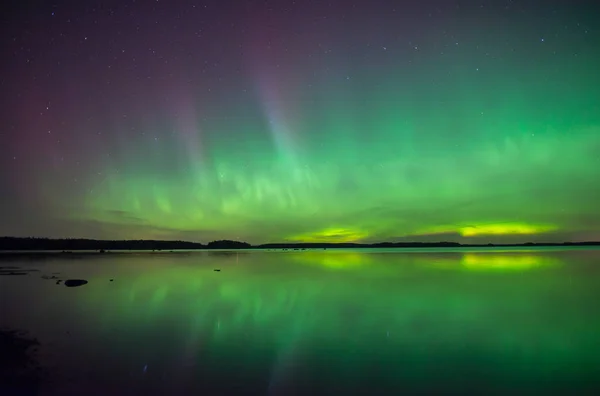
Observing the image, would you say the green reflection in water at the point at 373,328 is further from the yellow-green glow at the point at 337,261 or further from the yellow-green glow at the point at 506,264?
the yellow-green glow at the point at 337,261

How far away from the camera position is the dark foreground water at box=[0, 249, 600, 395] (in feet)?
47.1

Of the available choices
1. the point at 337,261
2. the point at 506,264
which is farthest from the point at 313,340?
the point at 337,261

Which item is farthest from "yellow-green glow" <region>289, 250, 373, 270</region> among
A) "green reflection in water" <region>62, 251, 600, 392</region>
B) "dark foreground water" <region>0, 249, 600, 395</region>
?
"dark foreground water" <region>0, 249, 600, 395</region>

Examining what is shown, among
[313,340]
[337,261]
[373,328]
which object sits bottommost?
[313,340]

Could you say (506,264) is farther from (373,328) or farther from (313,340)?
(313,340)

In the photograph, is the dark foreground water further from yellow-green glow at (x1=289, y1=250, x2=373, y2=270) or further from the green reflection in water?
yellow-green glow at (x1=289, y1=250, x2=373, y2=270)

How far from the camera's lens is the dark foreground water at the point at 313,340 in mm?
14352

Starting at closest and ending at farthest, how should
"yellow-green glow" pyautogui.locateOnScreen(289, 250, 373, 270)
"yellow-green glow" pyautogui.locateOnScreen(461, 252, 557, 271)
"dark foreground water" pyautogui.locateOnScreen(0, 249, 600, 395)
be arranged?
"dark foreground water" pyautogui.locateOnScreen(0, 249, 600, 395), "yellow-green glow" pyautogui.locateOnScreen(461, 252, 557, 271), "yellow-green glow" pyautogui.locateOnScreen(289, 250, 373, 270)

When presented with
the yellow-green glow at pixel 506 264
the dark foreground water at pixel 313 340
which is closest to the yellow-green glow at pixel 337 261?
the yellow-green glow at pixel 506 264

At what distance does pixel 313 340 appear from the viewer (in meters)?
20.7

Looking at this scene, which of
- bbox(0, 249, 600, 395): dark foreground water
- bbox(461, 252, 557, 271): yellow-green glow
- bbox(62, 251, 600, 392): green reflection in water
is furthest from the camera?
bbox(461, 252, 557, 271): yellow-green glow

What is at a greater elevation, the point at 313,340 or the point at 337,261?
the point at 337,261

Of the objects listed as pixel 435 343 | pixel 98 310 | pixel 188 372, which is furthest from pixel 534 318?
pixel 98 310

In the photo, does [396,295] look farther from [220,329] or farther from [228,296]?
[220,329]
